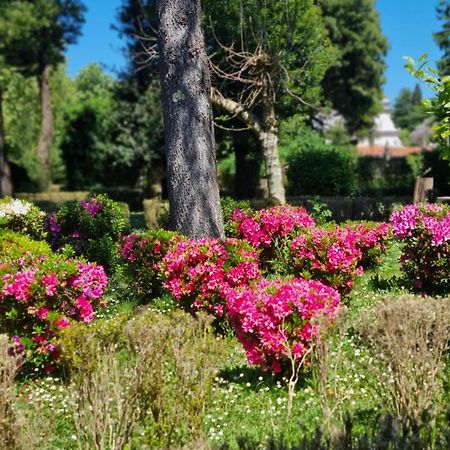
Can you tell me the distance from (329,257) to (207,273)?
1.72 m

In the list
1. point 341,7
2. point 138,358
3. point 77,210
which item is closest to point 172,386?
point 138,358

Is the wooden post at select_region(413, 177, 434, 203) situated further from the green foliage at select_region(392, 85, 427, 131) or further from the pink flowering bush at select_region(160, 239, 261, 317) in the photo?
the green foliage at select_region(392, 85, 427, 131)

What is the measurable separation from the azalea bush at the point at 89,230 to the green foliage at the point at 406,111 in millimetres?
131195

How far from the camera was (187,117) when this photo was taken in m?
8.63

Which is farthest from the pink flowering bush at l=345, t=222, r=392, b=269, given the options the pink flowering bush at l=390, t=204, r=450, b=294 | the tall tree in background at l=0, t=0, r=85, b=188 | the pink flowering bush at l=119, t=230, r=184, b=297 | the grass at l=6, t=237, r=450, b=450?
the tall tree in background at l=0, t=0, r=85, b=188

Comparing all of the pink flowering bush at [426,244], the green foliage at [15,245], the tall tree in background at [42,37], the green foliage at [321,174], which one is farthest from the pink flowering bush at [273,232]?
the tall tree in background at [42,37]

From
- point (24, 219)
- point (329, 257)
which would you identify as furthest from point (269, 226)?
point (24, 219)

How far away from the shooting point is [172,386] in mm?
3723

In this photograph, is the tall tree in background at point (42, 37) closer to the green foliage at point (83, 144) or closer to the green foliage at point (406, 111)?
the green foliage at point (83, 144)

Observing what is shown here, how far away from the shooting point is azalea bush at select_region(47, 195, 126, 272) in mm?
9820

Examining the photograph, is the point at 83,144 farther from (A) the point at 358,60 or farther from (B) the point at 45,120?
(A) the point at 358,60

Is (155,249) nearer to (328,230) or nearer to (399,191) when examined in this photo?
(328,230)

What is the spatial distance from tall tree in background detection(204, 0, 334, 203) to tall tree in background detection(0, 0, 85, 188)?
16400 mm

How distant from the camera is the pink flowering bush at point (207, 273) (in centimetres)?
674
